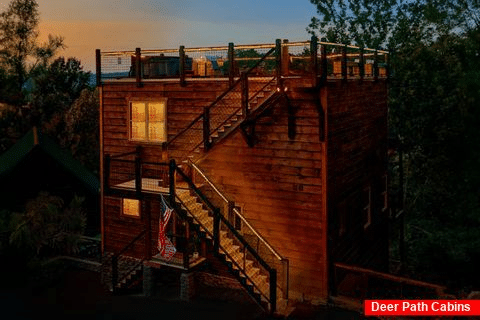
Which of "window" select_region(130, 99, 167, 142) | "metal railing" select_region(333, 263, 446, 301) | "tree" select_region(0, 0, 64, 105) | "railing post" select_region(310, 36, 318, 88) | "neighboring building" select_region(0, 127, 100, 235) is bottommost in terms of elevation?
"metal railing" select_region(333, 263, 446, 301)

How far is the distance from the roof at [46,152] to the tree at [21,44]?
993 inches

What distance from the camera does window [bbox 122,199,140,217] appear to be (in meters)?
20.4

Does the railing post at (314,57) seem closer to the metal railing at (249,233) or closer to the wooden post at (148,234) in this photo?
the metal railing at (249,233)

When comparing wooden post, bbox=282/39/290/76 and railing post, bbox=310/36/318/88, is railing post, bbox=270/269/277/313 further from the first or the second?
wooden post, bbox=282/39/290/76

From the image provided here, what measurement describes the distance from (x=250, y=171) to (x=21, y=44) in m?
41.3

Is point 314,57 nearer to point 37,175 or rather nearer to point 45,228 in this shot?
point 45,228

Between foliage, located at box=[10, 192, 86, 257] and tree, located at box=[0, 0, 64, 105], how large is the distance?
3019cm

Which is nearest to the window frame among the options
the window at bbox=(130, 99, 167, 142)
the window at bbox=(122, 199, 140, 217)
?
the window at bbox=(130, 99, 167, 142)

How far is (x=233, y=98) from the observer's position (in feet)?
58.5

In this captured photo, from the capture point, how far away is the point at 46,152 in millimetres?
25453

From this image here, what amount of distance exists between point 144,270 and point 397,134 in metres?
18.6

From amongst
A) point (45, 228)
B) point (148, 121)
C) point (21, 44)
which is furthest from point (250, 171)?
point (21, 44)

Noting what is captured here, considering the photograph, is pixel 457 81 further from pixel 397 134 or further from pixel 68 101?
pixel 68 101

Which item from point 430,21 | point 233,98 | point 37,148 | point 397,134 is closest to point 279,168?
point 233,98
